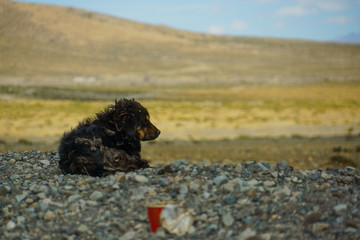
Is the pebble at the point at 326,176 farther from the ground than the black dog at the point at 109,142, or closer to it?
closer to it

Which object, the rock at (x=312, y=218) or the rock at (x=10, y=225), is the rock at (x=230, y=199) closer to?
the rock at (x=312, y=218)

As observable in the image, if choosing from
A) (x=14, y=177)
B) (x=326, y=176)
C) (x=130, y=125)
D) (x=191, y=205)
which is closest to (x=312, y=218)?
(x=191, y=205)

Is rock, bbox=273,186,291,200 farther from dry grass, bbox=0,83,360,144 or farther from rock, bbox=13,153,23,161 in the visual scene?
dry grass, bbox=0,83,360,144

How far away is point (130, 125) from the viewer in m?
6.72

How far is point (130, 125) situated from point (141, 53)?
132073mm

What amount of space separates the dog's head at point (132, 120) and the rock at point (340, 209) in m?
3.07

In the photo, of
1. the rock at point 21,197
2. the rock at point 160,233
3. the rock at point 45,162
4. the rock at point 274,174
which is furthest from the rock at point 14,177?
the rock at point 274,174

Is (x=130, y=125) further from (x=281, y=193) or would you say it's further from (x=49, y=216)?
(x=281, y=193)

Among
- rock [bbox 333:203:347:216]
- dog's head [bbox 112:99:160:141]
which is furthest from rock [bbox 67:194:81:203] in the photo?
rock [bbox 333:203:347:216]

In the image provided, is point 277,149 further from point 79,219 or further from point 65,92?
point 65,92

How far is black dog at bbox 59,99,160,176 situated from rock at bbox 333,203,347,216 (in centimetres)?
298

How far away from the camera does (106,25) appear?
158125mm

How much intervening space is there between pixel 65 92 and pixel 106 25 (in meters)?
94.8

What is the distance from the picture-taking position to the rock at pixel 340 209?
4.70m
